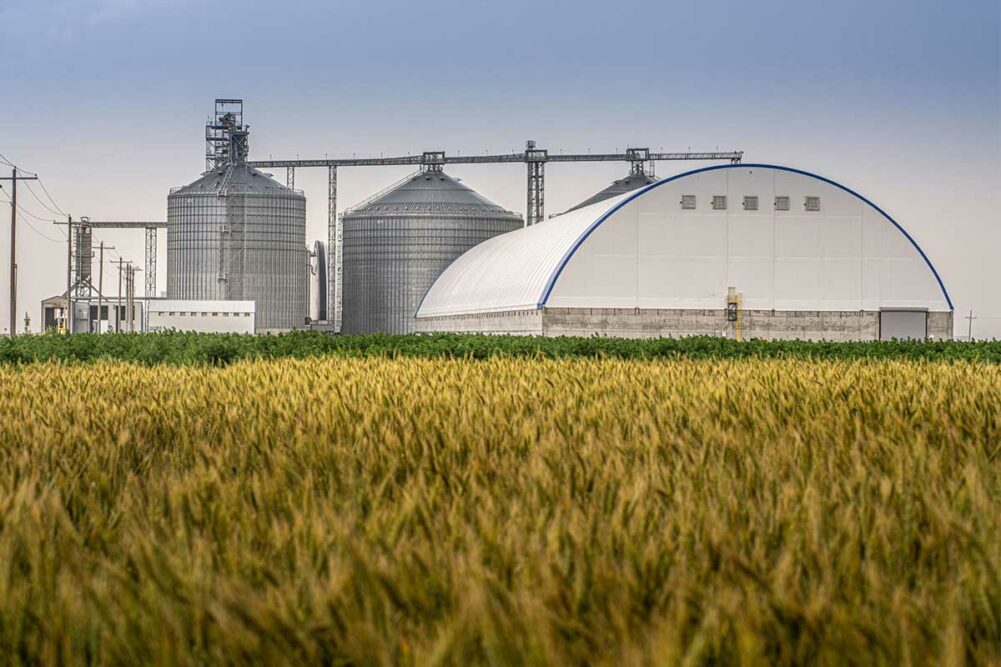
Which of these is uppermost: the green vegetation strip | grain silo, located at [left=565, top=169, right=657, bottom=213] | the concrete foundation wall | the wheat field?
grain silo, located at [left=565, top=169, right=657, bottom=213]

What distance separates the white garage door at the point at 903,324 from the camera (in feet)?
133

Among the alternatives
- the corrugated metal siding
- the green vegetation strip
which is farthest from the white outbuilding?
the corrugated metal siding

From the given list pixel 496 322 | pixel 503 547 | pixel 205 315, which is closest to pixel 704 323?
pixel 496 322

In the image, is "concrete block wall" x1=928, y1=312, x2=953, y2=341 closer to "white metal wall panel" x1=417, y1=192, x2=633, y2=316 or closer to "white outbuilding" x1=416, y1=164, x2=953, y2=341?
"white outbuilding" x1=416, y1=164, x2=953, y2=341

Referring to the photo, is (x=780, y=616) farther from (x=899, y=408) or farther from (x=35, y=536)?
(x=899, y=408)

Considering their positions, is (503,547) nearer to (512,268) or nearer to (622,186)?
(512,268)

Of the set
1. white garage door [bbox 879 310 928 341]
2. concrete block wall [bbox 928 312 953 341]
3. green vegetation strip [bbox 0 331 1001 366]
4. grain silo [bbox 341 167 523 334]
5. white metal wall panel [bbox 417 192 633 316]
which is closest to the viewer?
green vegetation strip [bbox 0 331 1001 366]

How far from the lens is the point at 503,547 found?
12.6 feet

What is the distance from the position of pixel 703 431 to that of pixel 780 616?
15.5 feet

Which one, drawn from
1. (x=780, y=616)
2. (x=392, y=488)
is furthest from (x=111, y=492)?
(x=780, y=616)

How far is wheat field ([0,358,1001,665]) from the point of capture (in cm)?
302

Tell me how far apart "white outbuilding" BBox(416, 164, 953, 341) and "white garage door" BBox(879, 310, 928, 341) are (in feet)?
0.15

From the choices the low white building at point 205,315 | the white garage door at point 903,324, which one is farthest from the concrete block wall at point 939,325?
the low white building at point 205,315

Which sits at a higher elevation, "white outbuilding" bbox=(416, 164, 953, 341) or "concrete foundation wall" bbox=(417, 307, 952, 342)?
"white outbuilding" bbox=(416, 164, 953, 341)
